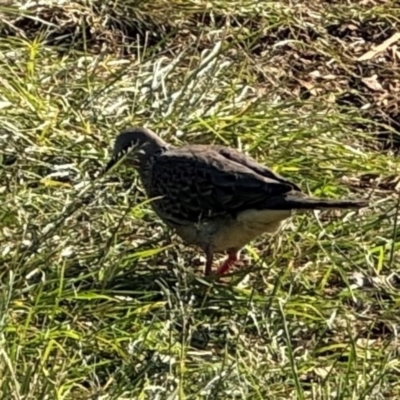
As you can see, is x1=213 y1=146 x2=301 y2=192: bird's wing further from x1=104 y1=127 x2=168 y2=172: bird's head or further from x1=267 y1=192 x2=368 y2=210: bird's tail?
x1=104 y1=127 x2=168 y2=172: bird's head

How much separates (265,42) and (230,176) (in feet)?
7.98

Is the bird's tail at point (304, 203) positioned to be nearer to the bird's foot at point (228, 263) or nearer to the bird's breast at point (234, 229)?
the bird's breast at point (234, 229)

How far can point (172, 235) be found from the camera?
6.41 metres

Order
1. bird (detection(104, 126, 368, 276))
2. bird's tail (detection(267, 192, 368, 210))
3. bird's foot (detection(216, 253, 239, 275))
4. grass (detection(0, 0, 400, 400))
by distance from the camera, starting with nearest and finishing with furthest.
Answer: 1. grass (detection(0, 0, 400, 400))
2. bird's tail (detection(267, 192, 368, 210))
3. bird (detection(104, 126, 368, 276))
4. bird's foot (detection(216, 253, 239, 275))

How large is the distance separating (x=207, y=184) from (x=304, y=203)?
1.46ft

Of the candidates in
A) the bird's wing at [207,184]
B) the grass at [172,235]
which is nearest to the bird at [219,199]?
the bird's wing at [207,184]

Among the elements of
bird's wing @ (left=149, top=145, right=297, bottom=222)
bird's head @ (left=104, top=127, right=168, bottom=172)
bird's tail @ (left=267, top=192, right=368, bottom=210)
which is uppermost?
bird's tail @ (left=267, top=192, right=368, bottom=210)

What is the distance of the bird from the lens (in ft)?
19.6

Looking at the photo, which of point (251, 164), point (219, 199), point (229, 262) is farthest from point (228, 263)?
point (251, 164)

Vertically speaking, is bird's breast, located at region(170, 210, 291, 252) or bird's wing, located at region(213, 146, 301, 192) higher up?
bird's wing, located at region(213, 146, 301, 192)

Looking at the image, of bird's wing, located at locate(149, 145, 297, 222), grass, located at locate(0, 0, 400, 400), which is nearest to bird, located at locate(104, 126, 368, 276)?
bird's wing, located at locate(149, 145, 297, 222)

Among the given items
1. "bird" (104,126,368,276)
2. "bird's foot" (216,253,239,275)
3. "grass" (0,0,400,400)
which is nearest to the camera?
"grass" (0,0,400,400)

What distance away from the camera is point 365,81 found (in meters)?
8.14

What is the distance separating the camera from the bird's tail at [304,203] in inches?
229
